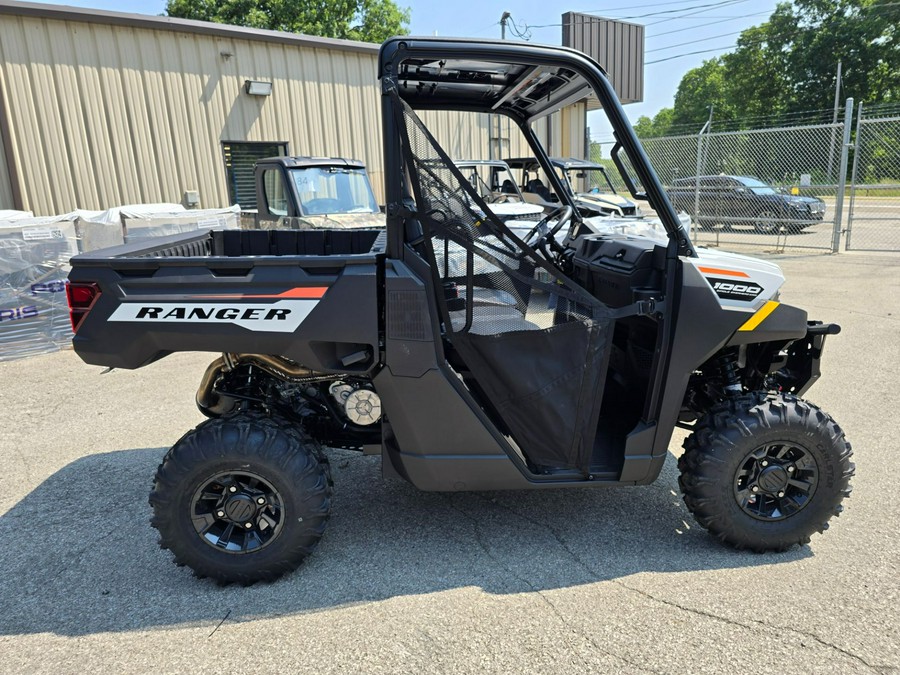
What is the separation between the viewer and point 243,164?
13023 mm

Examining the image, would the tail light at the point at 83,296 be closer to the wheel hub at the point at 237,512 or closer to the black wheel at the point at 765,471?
the wheel hub at the point at 237,512

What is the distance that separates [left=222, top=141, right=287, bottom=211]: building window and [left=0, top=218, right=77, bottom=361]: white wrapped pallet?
5948 millimetres

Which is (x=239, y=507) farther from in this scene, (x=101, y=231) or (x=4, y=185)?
(x=4, y=185)

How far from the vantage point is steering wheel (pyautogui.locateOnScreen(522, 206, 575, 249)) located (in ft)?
12.2

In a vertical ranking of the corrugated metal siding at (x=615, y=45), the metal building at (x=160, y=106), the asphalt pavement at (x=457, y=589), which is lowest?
the asphalt pavement at (x=457, y=589)

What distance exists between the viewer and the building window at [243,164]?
1277 cm

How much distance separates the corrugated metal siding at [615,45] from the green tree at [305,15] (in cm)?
1262

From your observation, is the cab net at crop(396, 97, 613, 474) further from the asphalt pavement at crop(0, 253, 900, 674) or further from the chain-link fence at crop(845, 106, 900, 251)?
the chain-link fence at crop(845, 106, 900, 251)

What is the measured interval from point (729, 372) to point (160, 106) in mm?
11609

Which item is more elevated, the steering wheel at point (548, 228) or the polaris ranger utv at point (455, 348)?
the steering wheel at point (548, 228)

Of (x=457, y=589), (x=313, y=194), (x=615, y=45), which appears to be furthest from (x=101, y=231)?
(x=615, y=45)

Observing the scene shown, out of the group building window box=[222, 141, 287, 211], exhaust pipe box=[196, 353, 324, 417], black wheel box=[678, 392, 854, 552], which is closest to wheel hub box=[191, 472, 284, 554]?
exhaust pipe box=[196, 353, 324, 417]

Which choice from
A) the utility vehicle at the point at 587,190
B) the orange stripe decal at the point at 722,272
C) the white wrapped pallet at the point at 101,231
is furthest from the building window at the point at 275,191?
the orange stripe decal at the point at 722,272

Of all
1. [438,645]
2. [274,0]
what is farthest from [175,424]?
[274,0]
